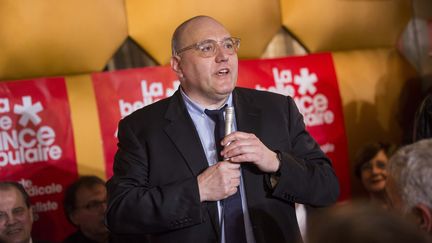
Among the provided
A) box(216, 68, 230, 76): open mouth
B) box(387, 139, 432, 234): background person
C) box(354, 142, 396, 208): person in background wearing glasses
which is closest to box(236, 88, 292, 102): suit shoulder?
box(216, 68, 230, 76): open mouth

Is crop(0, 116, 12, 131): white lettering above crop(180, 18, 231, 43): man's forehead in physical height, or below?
below

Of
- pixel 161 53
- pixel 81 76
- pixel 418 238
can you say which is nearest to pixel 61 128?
pixel 81 76

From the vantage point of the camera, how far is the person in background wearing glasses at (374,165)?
447cm

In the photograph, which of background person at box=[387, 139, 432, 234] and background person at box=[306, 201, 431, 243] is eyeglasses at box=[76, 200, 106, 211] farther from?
background person at box=[306, 201, 431, 243]

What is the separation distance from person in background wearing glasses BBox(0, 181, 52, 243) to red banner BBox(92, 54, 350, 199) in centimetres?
62

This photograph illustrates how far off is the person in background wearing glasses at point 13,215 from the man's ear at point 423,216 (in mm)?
2452

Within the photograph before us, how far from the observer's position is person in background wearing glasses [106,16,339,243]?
2.46 metres

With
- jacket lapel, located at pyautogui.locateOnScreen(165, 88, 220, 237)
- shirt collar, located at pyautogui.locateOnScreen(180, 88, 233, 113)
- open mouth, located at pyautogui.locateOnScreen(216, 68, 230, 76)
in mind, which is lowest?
jacket lapel, located at pyautogui.locateOnScreen(165, 88, 220, 237)

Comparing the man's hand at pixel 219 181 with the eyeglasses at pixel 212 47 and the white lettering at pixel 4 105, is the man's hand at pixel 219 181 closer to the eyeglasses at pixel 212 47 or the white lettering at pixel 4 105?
the eyeglasses at pixel 212 47

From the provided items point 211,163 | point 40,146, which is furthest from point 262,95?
point 40,146

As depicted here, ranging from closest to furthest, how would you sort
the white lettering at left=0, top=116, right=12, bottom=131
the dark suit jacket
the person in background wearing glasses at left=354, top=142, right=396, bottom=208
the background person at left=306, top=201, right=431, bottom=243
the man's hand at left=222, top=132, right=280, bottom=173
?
the background person at left=306, top=201, right=431, bottom=243
the man's hand at left=222, top=132, right=280, bottom=173
the dark suit jacket
the white lettering at left=0, top=116, right=12, bottom=131
the person in background wearing glasses at left=354, top=142, right=396, bottom=208

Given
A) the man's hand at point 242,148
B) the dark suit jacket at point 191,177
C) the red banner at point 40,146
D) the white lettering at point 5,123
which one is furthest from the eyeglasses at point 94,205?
the man's hand at point 242,148

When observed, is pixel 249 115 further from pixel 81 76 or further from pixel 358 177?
pixel 358 177

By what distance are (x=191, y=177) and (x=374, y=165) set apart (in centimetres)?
218
